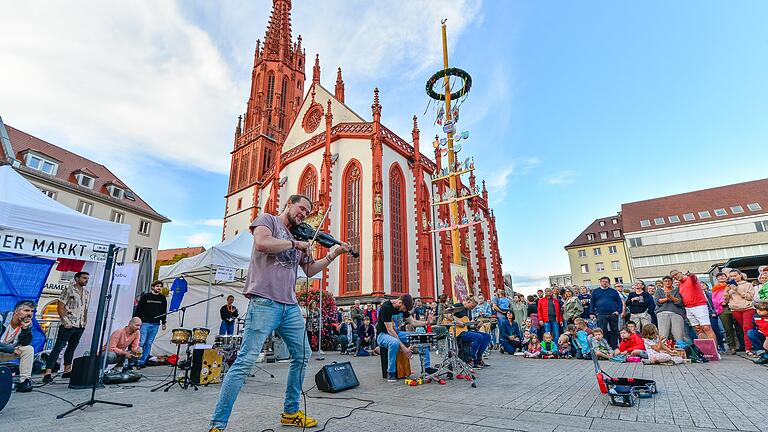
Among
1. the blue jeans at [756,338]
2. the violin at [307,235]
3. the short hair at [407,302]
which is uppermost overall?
the violin at [307,235]

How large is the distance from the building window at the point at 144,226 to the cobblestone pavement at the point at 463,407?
87.4ft

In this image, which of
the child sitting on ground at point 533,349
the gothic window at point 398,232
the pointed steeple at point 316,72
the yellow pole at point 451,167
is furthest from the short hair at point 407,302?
the pointed steeple at point 316,72

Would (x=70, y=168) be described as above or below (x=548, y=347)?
above

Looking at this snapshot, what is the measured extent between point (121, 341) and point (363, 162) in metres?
17.6

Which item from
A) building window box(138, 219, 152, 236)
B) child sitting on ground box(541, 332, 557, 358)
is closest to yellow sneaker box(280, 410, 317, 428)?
child sitting on ground box(541, 332, 557, 358)

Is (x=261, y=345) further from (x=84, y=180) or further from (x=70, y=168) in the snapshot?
(x=70, y=168)

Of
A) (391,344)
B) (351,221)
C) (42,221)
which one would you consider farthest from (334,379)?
(351,221)

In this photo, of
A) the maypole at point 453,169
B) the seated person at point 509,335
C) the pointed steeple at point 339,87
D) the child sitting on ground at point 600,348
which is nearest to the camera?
the child sitting on ground at point 600,348

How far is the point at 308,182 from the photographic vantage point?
25078 millimetres

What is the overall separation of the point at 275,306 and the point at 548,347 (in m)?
8.35

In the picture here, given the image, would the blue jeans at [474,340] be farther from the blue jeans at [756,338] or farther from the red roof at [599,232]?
the red roof at [599,232]

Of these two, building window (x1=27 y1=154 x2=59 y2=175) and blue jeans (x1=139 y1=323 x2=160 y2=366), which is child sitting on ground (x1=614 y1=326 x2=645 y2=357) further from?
building window (x1=27 y1=154 x2=59 y2=175)

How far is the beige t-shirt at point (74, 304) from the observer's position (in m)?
6.39

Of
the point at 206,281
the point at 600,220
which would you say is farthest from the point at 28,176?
the point at 600,220
